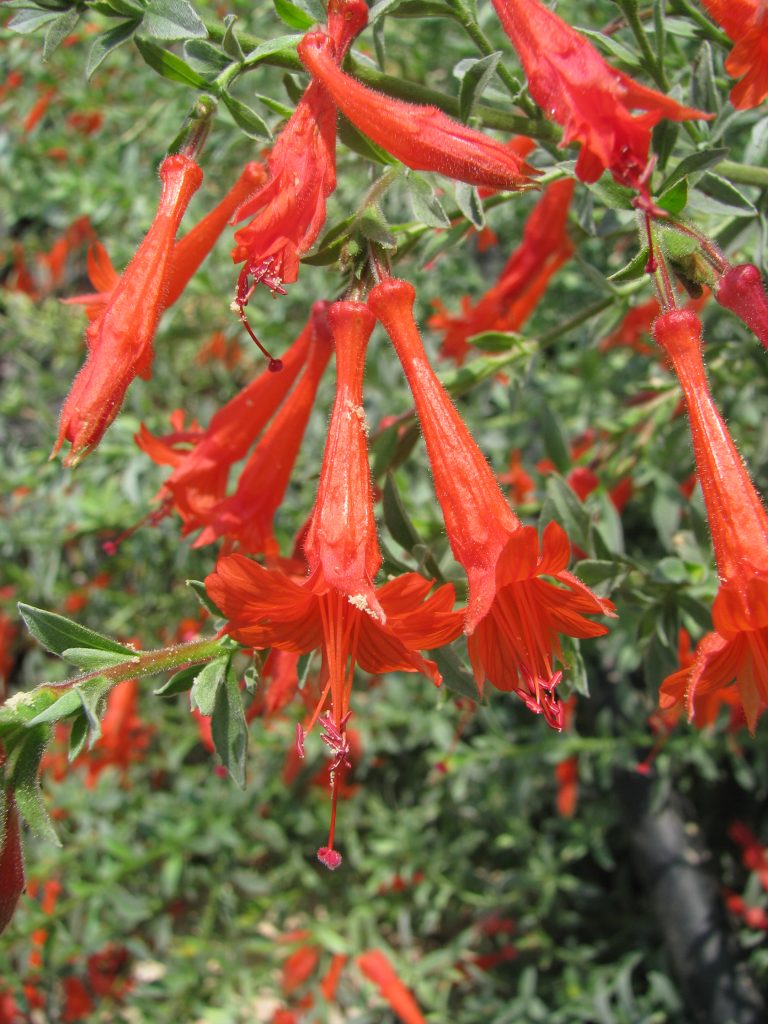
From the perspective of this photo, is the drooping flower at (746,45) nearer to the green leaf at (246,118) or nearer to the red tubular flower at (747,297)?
the red tubular flower at (747,297)

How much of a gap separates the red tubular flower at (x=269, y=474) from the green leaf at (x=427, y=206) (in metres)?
0.43

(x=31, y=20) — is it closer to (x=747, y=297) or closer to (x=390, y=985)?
(x=747, y=297)

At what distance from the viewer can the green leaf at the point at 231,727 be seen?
1202 millimetres

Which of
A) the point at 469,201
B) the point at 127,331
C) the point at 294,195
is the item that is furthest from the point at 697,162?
the point at 127,331

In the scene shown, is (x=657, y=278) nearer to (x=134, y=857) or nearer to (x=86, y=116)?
(x=134, y=857)

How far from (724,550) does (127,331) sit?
817 mm

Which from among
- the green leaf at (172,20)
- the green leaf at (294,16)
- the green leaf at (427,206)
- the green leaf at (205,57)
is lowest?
the green leaf at (427,206)

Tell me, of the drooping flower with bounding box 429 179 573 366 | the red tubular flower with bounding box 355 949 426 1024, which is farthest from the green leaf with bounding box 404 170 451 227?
the red tubular flower with bounding box 355 949 426 1024

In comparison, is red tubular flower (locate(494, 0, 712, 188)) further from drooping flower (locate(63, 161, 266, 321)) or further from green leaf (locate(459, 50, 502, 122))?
drooping flower (locate(63, 161, 266, 321))

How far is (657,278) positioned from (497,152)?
266mm

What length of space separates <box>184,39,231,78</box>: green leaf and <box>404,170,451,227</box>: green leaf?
0.32 m

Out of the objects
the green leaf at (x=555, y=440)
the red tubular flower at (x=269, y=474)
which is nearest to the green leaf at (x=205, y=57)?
the red tubular flower at (x=269, y=474)

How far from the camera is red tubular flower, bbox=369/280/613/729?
1.11 meters

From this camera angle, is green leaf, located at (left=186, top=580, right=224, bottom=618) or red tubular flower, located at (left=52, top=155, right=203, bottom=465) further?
green leaf, located at (left=186, top=580, right=224, bottom=618)
